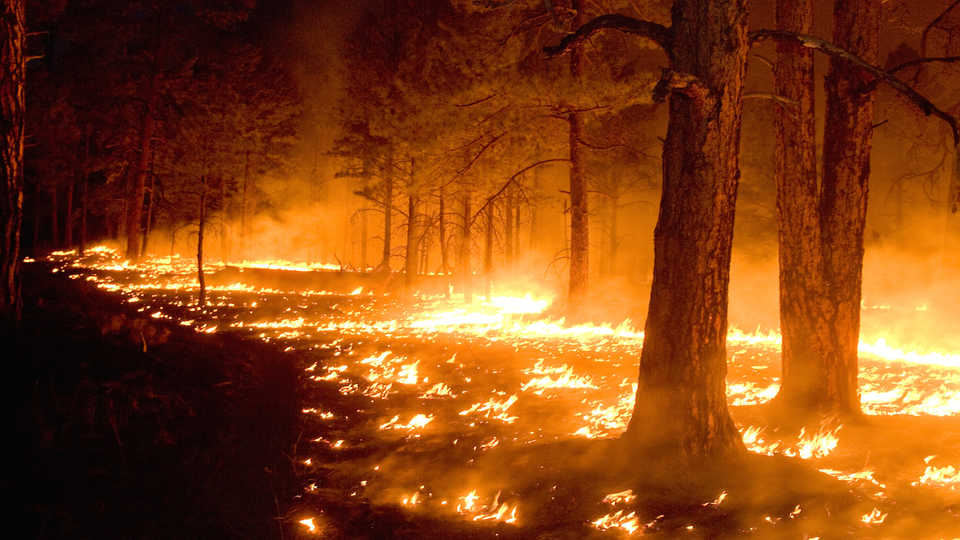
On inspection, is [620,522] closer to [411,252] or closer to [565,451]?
[565,451]

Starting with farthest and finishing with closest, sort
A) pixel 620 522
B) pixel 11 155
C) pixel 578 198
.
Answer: pixel 578 198, pixel 11 155, pixel 620 522

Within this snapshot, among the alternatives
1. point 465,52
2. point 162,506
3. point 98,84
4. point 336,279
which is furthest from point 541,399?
point 98,84

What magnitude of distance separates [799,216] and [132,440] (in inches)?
304

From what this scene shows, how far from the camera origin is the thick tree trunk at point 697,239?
625 cm

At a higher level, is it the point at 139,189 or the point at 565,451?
the point at 139,189

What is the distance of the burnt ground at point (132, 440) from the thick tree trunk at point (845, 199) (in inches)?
254

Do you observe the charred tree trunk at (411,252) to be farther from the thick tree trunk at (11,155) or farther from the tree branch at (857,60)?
the tree branch at (857,60)

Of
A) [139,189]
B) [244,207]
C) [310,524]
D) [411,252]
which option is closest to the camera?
[310,524]

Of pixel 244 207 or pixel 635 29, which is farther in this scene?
pixel 244 207

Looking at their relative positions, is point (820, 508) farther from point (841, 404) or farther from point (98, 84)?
point (98, 84)

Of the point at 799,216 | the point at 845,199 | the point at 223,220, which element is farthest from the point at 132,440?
the point at 223,220

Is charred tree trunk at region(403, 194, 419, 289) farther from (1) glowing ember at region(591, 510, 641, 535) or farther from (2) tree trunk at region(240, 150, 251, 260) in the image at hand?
(1) glowing ember at region(591, 510, 641, 535)

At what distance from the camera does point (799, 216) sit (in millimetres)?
7879

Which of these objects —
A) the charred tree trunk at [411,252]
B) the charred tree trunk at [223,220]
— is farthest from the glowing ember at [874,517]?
the charred tree trunk at [223,220]
